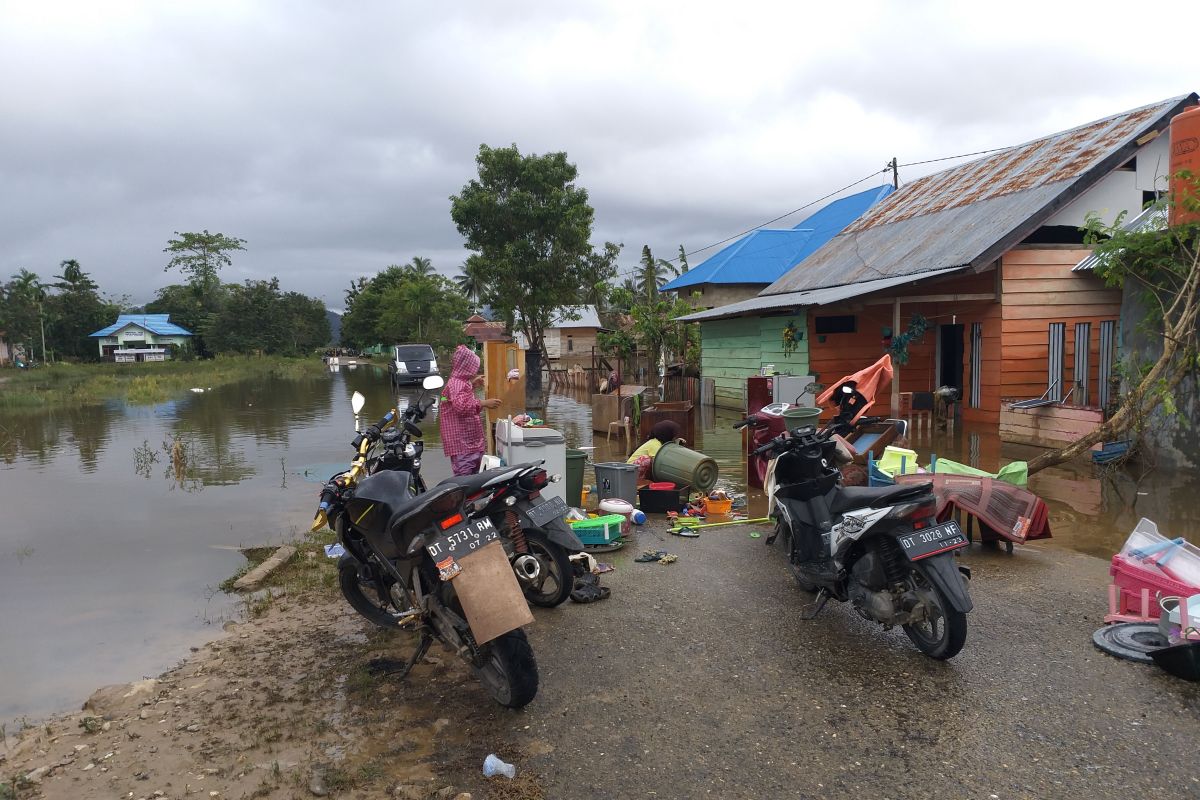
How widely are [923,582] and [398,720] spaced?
9.10 feet

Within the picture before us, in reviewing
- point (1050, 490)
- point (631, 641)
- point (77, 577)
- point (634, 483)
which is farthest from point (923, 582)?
point (77, 577)

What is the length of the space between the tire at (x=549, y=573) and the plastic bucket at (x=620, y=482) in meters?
2.57

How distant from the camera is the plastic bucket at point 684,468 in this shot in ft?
27.1

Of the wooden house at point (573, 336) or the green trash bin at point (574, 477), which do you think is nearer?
the green trash bin at point (574, 477)

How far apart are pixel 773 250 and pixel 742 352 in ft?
48.8

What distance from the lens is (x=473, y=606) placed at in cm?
352

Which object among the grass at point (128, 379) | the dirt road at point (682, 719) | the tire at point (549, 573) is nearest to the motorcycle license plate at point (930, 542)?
the dirt road at point (682, 719)

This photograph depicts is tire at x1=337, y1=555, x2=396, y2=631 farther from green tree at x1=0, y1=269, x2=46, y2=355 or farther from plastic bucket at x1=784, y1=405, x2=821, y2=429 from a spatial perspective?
green tree at x1=0, y1=269, x2=46, y2=355

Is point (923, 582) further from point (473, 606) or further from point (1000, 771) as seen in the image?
point (473, 606)

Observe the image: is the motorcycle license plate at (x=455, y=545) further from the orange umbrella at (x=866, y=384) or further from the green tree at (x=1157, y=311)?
the green tree at (x=1157, y=311)

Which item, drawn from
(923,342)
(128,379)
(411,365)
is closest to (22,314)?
(128,379)

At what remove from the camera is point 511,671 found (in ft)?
11.7

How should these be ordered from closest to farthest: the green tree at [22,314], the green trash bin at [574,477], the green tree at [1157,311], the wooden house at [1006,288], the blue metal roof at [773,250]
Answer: the green trash bin at [574,477] < the green tree at [1157,311] < the wooden house at [1006,288] < the blue metal roof at [773,250] < the green tree at [22,314]

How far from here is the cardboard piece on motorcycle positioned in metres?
3.51
